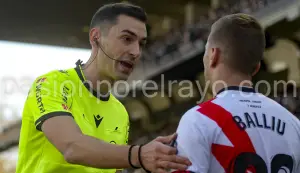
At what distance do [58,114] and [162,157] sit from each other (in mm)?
659

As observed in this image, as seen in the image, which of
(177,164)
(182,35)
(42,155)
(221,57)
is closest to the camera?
(177,164)

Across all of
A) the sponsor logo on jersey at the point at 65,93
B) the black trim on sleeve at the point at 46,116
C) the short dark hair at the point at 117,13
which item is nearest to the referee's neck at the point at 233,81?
the black trim on sleeve at the point at 46,116

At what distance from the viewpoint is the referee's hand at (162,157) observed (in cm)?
225

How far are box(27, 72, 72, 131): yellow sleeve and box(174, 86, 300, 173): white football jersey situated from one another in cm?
74

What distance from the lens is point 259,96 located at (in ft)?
8.20

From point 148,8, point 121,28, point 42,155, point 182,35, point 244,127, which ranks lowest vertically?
point 42,155

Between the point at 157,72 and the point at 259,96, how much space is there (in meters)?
16.5

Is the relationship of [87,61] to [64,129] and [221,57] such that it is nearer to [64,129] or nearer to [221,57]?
[64,129]

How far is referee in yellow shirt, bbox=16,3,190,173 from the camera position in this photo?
8.06 feet

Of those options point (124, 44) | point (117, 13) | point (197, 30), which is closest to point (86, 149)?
point (124, 44)

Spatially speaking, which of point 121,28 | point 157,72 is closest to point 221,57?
point 121,28

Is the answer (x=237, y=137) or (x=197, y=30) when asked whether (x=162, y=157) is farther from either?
(x=197, y=30)

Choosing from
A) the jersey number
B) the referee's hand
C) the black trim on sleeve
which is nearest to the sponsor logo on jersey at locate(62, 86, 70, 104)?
the black trim on sleeve

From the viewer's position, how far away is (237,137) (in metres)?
2.30
